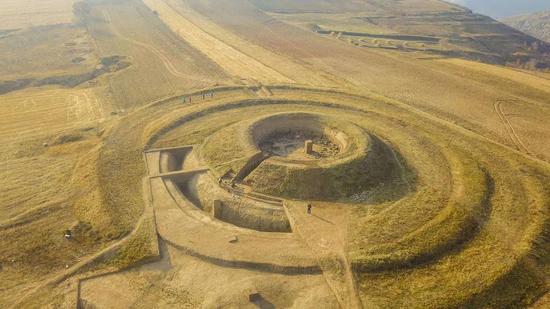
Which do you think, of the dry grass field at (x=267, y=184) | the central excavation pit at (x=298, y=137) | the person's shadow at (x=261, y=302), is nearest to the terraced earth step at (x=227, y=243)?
the dry grass field at (x=267, y=184)

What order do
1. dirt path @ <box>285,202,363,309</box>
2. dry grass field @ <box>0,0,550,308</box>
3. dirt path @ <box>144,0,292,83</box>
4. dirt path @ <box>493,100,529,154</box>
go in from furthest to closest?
dirt path @ <box>144,0,292,83</box> → dirt path @ <box>493,100,529,154</box> → dry grass field @ <box>0,0,550,308</box> → dirt path @ <box>285,202,363,309</box>

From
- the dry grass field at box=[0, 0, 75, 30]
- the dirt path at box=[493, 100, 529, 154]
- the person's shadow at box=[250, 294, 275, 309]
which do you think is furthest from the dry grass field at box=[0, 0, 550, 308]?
the dry grass field at box=[0, 0, 75, 30]

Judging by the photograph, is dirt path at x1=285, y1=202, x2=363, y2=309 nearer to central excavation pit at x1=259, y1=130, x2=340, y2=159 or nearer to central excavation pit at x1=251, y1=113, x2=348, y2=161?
central excavation pit at x1=251, y1=113, x2=348, y2=161

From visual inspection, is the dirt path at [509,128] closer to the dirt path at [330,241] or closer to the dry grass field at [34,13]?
the dirt path at [330,241]

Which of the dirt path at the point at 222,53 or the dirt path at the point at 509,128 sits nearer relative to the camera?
the dirt path at the point at 509,128

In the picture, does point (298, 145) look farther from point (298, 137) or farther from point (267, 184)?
point (267, 184)

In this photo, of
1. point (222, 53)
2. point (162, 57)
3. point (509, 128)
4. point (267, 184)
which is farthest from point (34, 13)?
point (509, 128)
